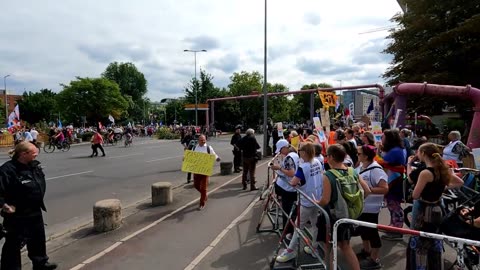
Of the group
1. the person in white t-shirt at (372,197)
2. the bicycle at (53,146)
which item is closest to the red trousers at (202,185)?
the person in white t-shirt at (372,197)

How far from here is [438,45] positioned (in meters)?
27.9

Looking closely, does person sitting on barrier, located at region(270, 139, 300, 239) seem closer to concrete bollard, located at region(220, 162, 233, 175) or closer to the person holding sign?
the person holding sign

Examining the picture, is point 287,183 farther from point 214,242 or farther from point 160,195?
point 160,195

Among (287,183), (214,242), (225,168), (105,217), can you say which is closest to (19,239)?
(105,217)

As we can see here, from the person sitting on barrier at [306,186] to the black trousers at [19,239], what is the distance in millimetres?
3271

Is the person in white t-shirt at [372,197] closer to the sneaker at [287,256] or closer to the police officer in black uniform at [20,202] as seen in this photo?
the sneaker at [287,256]

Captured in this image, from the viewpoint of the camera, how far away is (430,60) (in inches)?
1103

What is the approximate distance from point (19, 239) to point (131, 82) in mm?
101160

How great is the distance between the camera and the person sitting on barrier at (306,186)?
521 cm

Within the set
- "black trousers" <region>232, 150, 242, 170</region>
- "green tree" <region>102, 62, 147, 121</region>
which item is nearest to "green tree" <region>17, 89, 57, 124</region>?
"green tree" <region>102, 62, 147, 121</region>

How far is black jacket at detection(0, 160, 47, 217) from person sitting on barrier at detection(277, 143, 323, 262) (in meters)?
3.33

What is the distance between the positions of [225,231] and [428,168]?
3878 millimetres

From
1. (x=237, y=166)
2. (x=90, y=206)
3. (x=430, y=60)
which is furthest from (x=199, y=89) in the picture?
(x=90, y=206)

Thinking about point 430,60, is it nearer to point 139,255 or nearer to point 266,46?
point 266,46
